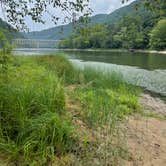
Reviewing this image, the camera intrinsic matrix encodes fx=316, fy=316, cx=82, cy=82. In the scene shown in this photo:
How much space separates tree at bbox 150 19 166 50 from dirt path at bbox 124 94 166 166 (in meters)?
70.7

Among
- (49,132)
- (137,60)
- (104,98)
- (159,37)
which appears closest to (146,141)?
(104,98)

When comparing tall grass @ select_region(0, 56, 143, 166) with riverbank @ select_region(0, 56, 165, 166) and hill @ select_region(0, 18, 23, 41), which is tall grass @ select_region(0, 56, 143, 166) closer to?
riverbank @ select_region(0, 56, 165, 166)

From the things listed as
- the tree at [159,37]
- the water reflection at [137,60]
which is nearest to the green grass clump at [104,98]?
the water reflection at [137,60]

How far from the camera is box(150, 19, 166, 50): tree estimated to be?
3019 inches

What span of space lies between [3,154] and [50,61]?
37.9 feet

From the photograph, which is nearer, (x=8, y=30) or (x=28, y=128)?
(x=28, y=128)

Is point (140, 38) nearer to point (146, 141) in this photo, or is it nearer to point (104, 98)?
point (104, 98)

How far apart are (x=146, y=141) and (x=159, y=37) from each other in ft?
246

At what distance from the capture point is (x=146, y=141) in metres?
6.20

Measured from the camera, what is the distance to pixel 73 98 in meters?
8.05

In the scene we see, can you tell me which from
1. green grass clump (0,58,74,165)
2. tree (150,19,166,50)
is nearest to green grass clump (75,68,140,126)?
green grass clump (0,58,74,165)

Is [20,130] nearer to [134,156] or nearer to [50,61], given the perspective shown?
[134,156]

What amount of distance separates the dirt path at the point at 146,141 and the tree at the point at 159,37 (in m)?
70.7

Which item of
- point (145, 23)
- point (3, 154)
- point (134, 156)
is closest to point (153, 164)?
point (134, 156)
